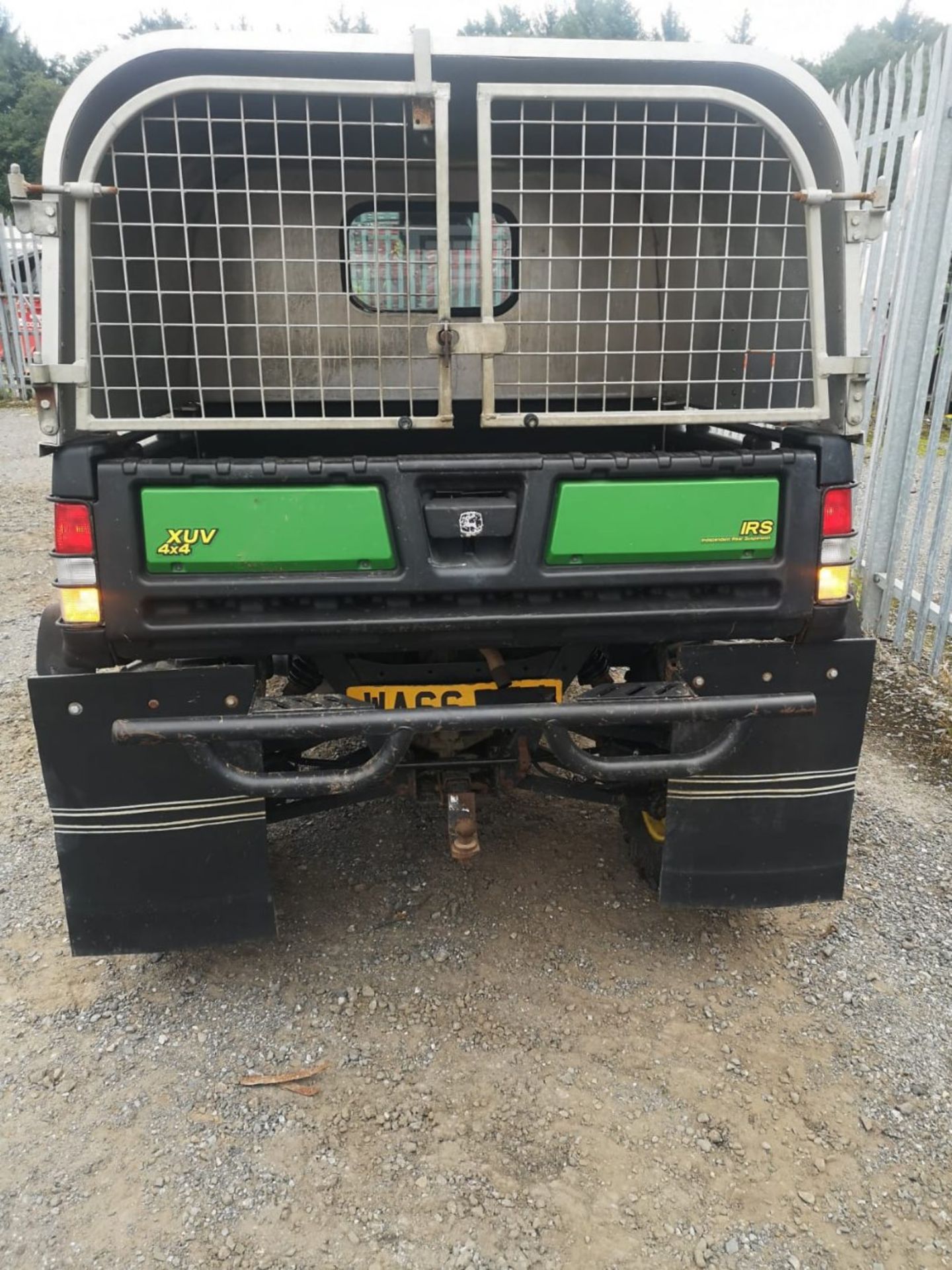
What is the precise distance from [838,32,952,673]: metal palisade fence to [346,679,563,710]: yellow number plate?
288 centimetres

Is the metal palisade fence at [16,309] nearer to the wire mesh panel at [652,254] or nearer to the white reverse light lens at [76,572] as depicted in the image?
the wire mesh panel at [652,254]

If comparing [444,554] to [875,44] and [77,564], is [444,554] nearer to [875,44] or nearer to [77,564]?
[77,564]

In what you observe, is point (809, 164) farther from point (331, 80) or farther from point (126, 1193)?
point (126, 1193)

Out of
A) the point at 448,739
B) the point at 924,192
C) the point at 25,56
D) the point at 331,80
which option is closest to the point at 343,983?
the point at 448,739

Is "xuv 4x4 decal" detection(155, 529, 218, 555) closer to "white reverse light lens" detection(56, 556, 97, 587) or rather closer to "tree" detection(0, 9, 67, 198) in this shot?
"white reverse light lens" detection(56, 556, 97, 587)

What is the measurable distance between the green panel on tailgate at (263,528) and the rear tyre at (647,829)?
3.99ft

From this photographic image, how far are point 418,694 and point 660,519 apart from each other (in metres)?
0.90

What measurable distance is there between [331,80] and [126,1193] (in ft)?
9.34

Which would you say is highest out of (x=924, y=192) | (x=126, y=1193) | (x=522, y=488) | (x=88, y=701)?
(x=924, y=192)

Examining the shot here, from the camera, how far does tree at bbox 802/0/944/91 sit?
3934 cm

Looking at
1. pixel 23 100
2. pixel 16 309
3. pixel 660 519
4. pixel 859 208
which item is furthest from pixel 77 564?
pixel 23 100

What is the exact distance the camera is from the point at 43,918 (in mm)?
3277

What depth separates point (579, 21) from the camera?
47.7 meters

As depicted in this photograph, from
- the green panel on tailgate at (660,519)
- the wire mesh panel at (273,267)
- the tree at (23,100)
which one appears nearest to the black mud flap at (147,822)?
the wire mesh panel at (273,267)
